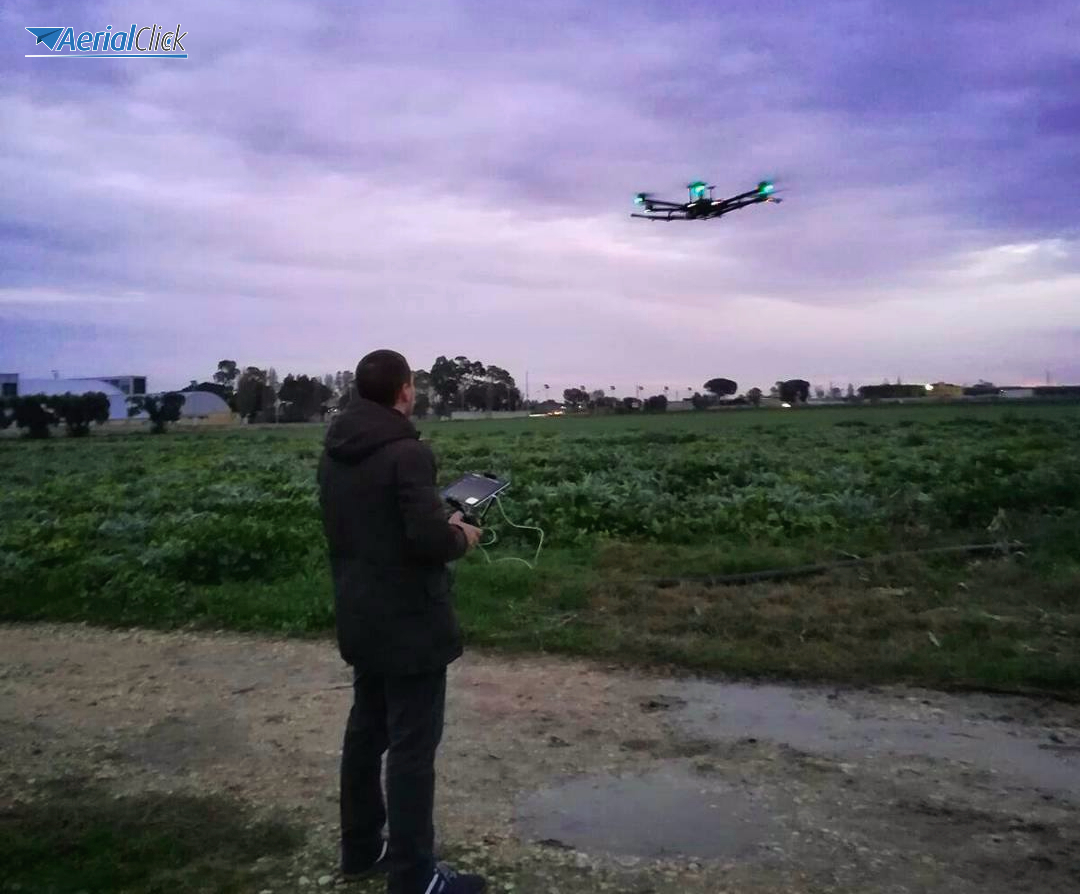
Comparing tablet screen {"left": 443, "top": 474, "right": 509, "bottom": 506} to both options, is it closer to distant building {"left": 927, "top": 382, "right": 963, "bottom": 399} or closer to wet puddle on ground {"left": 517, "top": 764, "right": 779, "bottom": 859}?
wet puddle on ground {"left": 517, "top": 764, "right": 779, "bottom": 859}

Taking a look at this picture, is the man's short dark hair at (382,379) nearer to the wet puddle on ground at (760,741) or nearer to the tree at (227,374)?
the wet puddle on ground at (760,741)

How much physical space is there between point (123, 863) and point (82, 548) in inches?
311

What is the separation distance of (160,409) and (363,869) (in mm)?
69045

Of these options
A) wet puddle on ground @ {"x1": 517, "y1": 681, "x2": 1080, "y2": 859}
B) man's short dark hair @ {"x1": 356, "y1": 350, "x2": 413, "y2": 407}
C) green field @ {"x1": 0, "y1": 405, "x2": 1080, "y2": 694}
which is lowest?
wet puddle on ground @ {"x1": 517, "y1": 681, "x2": 1080, "y2": 859}

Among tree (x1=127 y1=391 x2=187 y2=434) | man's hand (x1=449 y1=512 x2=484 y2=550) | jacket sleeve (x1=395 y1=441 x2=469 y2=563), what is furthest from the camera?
tree (x1=127 y1=391 x2=187 y2=434)

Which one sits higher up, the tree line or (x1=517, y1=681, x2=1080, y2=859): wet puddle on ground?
the tree line

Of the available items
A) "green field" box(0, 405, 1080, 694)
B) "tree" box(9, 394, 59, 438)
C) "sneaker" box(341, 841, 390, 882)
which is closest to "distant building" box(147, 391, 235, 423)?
"tree" box(9, 394, 59, 438)

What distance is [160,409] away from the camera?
68.4 meters

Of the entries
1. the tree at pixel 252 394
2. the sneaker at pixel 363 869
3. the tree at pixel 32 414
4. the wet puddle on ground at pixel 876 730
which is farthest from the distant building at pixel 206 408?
the sneaker at pixel 363 869

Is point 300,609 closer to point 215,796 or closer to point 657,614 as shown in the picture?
point 657,614

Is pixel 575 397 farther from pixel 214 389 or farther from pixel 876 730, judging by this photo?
pixel 876 730

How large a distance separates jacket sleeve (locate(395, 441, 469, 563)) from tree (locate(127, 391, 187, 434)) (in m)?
66.0

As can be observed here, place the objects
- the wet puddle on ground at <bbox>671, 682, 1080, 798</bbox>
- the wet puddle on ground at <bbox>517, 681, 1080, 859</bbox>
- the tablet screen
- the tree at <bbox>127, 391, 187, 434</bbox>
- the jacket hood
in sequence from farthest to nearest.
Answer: the tree at <bbox>127, 391, 187, 434</bbox> < the wet puddle on ground at <bbox>671, 682, 1080, 798</bbox> < the tablet screen < the wet puddle on ground at <bbox>517, 681, 1080, 859</bbox> < the jacket hood

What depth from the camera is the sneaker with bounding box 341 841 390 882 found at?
12.3 feet
